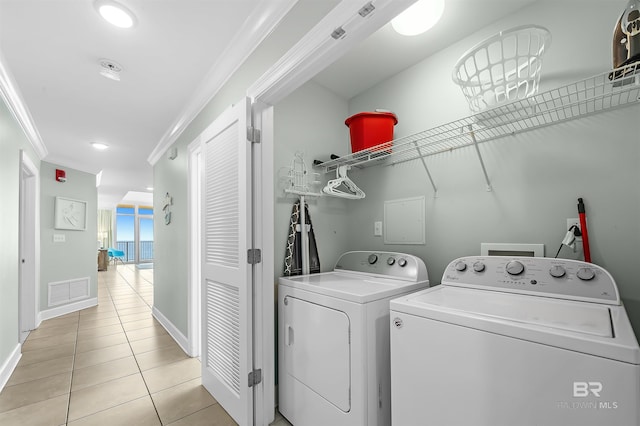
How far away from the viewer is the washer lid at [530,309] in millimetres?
898

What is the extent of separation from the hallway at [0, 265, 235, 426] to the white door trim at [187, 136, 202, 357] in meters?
0.24

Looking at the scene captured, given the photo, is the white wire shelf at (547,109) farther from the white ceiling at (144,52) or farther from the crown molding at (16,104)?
Answer: the crown molding at (16,104)

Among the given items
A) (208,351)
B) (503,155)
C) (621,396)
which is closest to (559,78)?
(503,155)

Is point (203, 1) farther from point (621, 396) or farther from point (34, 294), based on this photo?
point (34, 294)

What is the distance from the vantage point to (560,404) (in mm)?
806

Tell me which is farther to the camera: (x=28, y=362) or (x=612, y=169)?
(x=28, y=362)

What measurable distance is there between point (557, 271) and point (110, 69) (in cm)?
311

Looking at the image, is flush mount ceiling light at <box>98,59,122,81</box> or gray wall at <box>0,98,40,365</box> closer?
flush mount ceiling light at <box>98,59,122,81</box>

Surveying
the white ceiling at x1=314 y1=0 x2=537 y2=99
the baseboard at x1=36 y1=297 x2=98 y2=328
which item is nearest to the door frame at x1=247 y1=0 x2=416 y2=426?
the white ceiling at x1=314 y1=0 x2=537 y2=99

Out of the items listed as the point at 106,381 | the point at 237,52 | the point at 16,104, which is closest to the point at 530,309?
the point at 237,52

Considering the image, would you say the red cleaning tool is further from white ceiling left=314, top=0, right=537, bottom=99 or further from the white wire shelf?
white ceiling left=314, top=0, right=537, bottom=99

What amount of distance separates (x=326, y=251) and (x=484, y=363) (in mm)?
1436

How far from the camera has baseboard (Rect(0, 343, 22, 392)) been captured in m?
2.20

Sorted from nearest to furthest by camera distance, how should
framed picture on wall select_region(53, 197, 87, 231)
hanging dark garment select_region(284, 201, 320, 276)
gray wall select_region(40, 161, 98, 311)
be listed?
hanging dark garment select_region(284, 201, 320, 276) < gray wall select_region(40, 161, 98, 311) < framed picture on wall select_region(53, 197, 87, 231)
